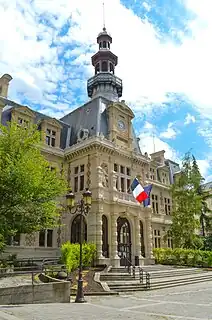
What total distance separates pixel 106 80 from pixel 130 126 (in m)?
9.98

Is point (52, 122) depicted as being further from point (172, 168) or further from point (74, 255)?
point (172, 168)

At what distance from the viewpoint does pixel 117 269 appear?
899 inches

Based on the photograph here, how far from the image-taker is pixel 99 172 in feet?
85.8

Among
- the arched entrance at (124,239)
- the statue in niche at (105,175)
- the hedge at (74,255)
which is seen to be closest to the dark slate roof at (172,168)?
the arched entrance at (124,239)

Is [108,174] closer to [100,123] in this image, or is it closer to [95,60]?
[100,123]

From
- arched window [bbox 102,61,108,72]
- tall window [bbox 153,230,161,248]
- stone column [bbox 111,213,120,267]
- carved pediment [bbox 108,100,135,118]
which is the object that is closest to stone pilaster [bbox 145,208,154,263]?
stone column [bbox 111,213,120,267]

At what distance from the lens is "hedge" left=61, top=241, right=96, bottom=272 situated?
67.0 feet

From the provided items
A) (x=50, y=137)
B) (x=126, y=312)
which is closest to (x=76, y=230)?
(x=50, y=137)

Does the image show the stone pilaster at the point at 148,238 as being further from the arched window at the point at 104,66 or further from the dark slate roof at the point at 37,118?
the arched window at the point at 104,66

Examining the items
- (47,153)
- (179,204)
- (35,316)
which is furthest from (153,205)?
(35,316)

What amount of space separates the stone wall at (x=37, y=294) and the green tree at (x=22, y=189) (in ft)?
12.2

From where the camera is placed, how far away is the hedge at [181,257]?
30.6 metres

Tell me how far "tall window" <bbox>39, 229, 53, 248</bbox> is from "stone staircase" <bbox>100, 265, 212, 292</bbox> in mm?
6359

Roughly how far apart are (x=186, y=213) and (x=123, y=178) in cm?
940
